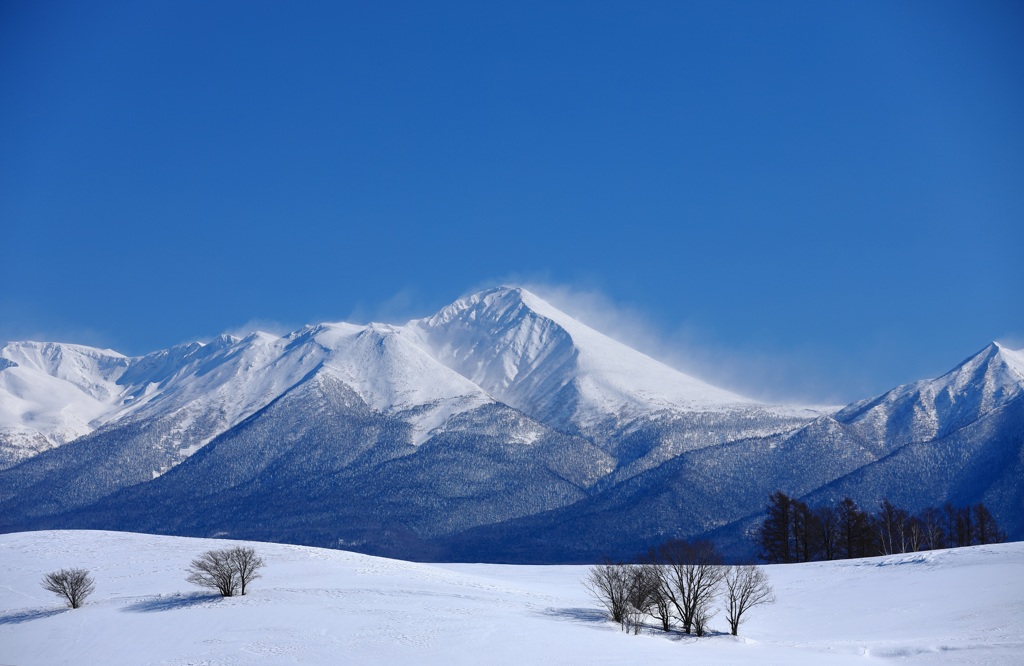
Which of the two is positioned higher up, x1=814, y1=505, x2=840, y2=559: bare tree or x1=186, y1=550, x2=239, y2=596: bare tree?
x1=814, y1=505, x2=840, y2=559: bare tree

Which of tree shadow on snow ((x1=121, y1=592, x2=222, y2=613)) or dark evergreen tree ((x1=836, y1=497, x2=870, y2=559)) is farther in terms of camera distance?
dark evergreen tree ((x1=836, y1=497, x2=870, y2=559))

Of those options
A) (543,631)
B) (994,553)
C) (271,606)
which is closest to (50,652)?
(271,606)

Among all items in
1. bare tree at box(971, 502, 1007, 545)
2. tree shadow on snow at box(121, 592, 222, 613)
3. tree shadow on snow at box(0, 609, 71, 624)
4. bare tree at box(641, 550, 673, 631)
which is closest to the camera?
bare tree at box(641, 550, 673, 631)

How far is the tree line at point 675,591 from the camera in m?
64.5

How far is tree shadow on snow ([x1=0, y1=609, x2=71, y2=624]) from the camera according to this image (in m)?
69.0

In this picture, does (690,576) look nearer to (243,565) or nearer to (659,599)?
(659,599)

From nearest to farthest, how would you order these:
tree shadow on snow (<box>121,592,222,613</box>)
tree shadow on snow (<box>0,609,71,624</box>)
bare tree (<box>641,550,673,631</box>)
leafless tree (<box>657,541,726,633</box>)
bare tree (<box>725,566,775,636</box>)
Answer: bare tree (<box>725,566,775,636</box>)
leafless tree (<box>657,541,726,633</box>)
bare tree (<box>641,550,673,631</box>)
tree shadow on snow (<box>0,609,71,624</box>)
tree shadow on snow (<box>121,592,222,613</box>)

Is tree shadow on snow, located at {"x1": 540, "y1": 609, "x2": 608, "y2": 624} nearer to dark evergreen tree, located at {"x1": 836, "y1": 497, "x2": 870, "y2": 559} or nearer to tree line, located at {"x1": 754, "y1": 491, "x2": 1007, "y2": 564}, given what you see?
tree line, located at {"x1": 754, "y1": 491, "x2": 1007, "y2": 564}

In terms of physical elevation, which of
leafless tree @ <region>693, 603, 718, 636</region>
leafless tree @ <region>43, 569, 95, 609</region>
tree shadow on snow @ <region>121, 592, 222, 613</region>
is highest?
leafless tree @ <region>43, 569, 95, 609</region>

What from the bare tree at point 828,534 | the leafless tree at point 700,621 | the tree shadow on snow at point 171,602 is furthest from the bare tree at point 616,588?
the bare tree at point 828,534

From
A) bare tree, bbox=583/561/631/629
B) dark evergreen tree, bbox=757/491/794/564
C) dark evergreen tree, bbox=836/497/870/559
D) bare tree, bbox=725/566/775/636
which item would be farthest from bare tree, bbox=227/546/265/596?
dark evergreen tree, bbox=836/497/870/559

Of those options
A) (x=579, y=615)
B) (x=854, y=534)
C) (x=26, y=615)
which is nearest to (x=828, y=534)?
(x=854, y=534)

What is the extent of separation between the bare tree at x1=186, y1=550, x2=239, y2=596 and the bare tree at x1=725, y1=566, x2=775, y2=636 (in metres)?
35.4

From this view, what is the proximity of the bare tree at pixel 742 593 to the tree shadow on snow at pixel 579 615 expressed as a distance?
8.57m
